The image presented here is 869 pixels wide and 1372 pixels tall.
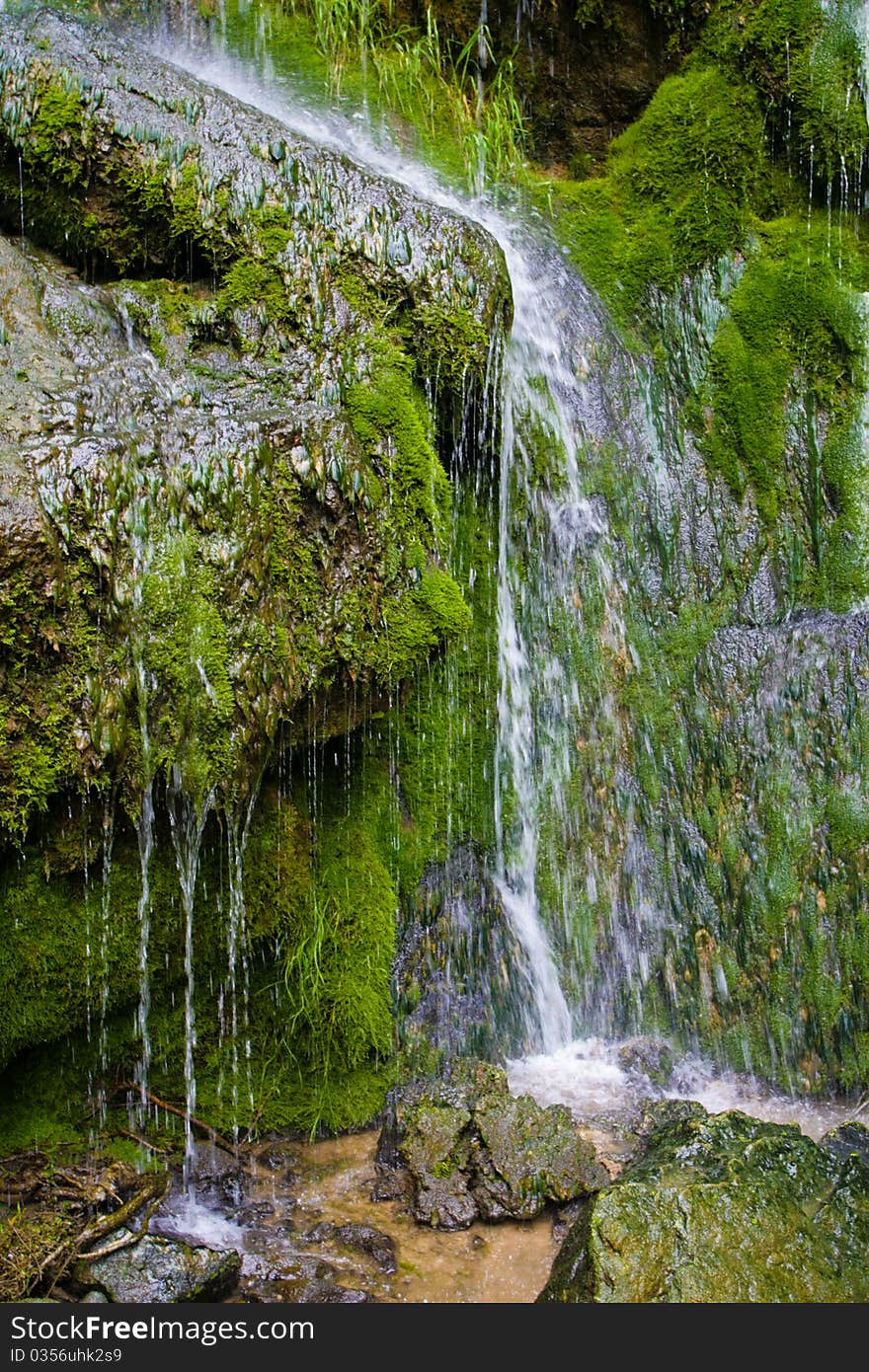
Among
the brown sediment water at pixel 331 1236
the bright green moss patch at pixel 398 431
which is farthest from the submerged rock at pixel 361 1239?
the bright green moss patch at pixel 398 431

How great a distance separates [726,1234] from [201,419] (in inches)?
126

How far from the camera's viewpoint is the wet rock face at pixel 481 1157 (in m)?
4.38

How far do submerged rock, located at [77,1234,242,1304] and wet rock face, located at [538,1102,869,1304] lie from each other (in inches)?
42.0

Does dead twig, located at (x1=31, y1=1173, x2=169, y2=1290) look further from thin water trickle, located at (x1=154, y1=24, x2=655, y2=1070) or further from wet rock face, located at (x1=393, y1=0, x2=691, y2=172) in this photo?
wet rock face, located at (x1=393, y1=0, x2=691, y2=172)

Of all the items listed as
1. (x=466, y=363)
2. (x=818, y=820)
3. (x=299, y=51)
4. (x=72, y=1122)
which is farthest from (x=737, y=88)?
(x=72, y=1122)

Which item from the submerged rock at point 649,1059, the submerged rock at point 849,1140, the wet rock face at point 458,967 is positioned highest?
the wet rock face at point 458,967

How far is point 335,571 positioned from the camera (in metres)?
4.46

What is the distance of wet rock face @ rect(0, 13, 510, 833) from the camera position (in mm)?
3912

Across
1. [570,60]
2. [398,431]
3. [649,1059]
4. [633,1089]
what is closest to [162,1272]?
[633,1089]

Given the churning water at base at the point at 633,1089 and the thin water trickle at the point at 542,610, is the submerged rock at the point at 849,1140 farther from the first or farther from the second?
the thin water trickle at the point at 542,610

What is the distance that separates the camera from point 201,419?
4.26m

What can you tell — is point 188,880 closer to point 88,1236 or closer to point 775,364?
point 88,1236

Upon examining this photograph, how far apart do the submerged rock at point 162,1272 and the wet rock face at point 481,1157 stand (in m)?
0.85

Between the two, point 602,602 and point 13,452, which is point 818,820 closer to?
point 602,602
